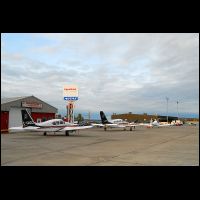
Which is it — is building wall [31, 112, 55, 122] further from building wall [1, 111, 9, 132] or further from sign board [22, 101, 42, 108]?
building wall [1, 111, 9, 132]

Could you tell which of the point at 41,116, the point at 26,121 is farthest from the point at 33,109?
the point at 26,121

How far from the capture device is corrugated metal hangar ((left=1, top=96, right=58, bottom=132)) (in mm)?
37094

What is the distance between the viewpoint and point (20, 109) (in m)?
39.7

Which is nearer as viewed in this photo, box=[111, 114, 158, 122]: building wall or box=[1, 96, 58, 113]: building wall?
box=[1, 96, 58, 113]: building wall

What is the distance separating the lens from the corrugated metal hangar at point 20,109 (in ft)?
122

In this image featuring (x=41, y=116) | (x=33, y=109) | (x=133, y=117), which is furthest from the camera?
(x=133, y=117)

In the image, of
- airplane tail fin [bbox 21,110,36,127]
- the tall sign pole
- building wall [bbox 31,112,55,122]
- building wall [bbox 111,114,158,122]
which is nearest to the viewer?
airplane tail fin [bbox 21,110,36,127]

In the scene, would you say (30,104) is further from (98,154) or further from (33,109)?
(98,154)

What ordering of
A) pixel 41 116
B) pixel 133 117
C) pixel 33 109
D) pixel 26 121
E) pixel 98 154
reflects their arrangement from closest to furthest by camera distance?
pixel 98 154, pixel 26 121, pixel 33 109, pixel 41 116, pixel 133 117

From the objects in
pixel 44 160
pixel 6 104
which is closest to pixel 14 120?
pixel 6 104

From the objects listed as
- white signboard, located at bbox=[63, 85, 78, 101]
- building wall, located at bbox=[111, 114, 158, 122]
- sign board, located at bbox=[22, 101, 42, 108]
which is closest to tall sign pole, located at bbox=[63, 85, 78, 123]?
white signboard, located at bbox=[63, 85, 78, 101]

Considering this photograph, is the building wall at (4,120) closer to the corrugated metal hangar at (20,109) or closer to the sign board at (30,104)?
the corrugated metal hangar at (20,109)

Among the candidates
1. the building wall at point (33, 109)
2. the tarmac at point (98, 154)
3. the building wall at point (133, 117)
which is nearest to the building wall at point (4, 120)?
the building wall at point (33, 109)
